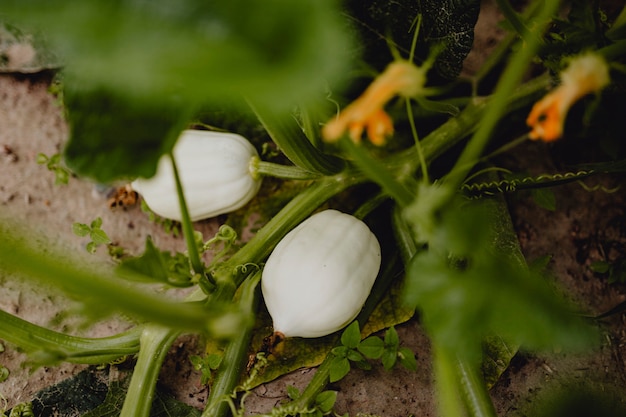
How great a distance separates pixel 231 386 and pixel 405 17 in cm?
64

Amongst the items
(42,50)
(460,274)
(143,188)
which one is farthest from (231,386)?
(42,50)

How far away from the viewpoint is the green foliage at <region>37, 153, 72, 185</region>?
1.22 meters

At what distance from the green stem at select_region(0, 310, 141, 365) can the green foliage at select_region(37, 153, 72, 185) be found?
395 mm

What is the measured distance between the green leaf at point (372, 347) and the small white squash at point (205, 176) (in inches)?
12.7

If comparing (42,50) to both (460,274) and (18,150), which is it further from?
(460,274)

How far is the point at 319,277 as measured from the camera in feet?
3.08

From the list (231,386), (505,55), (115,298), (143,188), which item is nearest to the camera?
(115,298)

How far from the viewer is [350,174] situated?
1078 millimetres

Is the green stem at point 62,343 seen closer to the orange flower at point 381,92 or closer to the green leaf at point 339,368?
the green leaf at point 339,368

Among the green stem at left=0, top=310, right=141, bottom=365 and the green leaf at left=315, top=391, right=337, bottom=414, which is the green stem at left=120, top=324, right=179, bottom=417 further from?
the green leaf at left=315, top=391, right=337, bottom=414

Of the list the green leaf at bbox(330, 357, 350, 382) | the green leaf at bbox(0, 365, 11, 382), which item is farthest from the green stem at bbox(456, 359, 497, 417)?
the green leaf at bbox(0, 365, 11, 382)

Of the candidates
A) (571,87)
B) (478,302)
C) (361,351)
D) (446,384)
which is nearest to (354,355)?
(361,351)

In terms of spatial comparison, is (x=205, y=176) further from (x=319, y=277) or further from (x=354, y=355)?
(x=354, y=355)

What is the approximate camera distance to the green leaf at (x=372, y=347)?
0.98 metres
